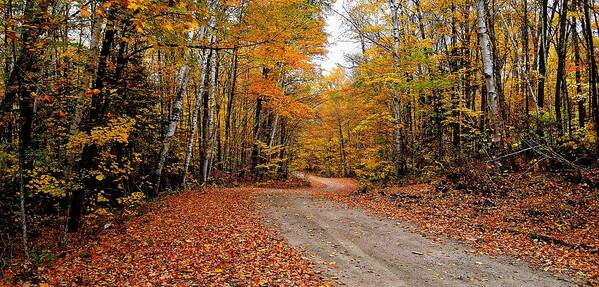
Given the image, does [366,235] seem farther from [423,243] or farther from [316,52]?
[316,52]

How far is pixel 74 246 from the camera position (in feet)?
28.9

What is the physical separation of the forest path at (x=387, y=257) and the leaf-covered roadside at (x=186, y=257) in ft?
1.83

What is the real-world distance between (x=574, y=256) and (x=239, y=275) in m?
6.32

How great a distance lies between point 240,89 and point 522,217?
58.5 feet

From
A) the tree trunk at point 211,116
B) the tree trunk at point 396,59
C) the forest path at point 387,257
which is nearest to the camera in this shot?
the forest path at point 387,257

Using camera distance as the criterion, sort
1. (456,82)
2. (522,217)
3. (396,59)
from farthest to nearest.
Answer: (396,59)
(456,82)
(522,217)

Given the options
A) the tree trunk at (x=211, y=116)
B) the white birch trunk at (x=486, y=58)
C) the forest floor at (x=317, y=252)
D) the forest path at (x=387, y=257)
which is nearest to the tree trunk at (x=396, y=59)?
the white birch trunk at (x=486, y=58)

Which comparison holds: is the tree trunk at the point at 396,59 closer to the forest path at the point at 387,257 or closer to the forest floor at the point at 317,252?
the forest floor at the point at 317,252

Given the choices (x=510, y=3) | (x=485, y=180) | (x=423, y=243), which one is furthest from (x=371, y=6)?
(x=423, y=243)

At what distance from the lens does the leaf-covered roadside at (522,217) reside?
23.7 feet

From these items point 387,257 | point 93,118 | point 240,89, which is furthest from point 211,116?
point 387,257

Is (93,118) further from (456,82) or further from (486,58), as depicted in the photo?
(456,82)

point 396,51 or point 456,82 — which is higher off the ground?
point 396,51

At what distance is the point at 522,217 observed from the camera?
9.46 meters
